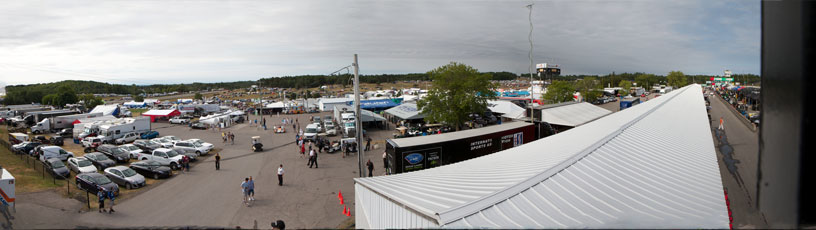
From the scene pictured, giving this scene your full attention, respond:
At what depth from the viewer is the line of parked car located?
14.1 metres

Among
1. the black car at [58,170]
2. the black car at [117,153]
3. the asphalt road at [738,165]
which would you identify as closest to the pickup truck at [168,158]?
the black car at [117,153]

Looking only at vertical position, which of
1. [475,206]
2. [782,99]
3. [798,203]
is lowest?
[475,206]

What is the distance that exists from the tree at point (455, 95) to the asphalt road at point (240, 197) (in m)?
12.0

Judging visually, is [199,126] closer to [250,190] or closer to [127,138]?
[127,138]

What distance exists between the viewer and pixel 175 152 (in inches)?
758

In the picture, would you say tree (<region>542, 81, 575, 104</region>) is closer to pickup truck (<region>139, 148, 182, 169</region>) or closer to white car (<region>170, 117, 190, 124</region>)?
pickup truck (<region>139, 148, 182, 169</region>)

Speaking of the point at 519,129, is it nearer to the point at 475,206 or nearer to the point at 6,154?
the point at 475,206

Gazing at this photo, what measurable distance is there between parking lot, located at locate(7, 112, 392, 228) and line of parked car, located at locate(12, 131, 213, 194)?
0.72 metres

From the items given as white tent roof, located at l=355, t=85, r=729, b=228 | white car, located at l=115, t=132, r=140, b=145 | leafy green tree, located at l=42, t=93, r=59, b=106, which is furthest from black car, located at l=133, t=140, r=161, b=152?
leafy green tree, located at l=42, t=93, r=59, b=106

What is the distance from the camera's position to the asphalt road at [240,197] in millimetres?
10961

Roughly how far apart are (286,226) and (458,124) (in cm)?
2152

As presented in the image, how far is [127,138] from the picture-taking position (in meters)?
27.9

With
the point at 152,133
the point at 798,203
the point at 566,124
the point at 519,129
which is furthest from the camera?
the point at 152,133

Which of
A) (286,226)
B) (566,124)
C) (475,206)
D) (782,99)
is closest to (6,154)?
(286,226)
